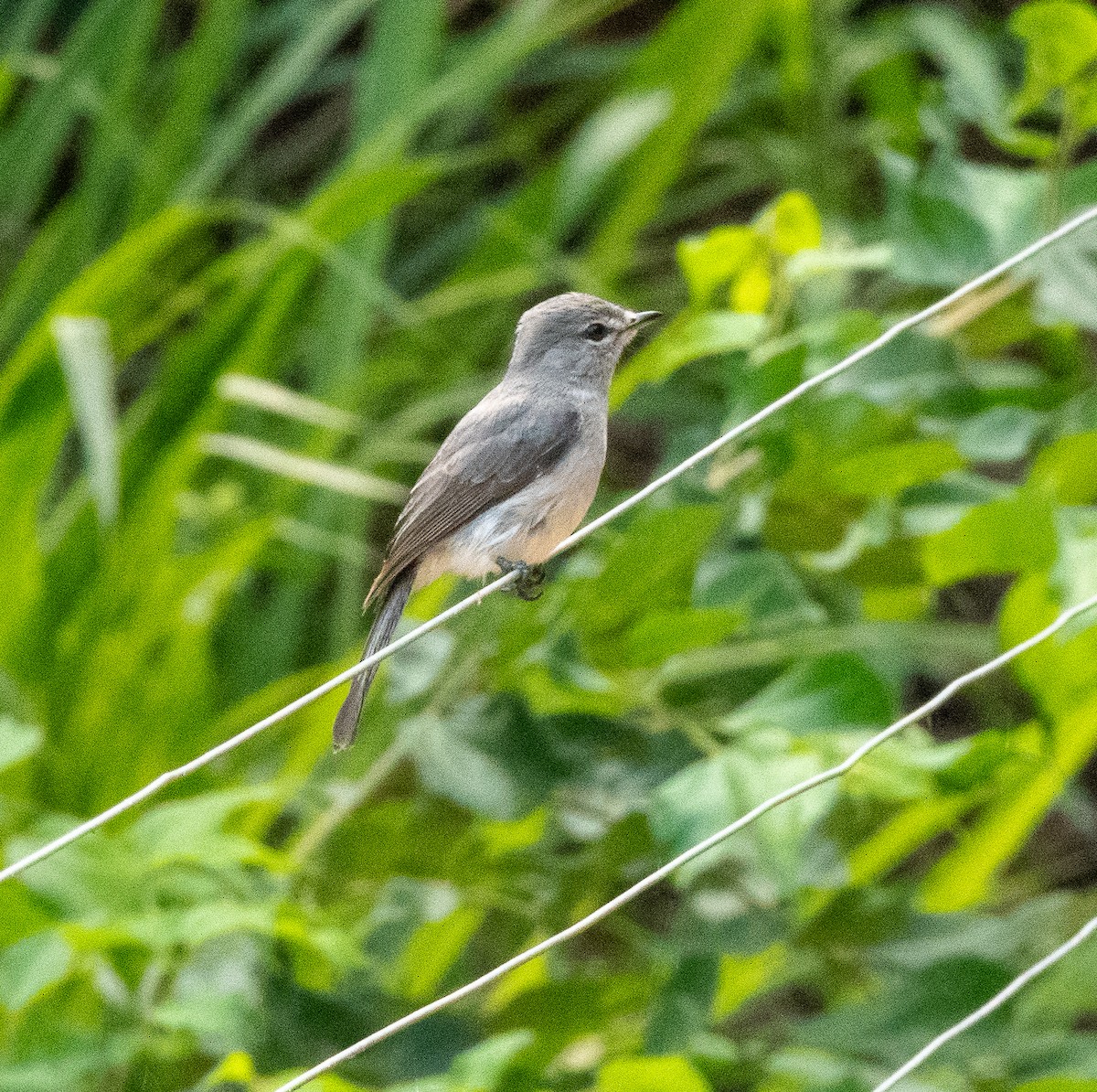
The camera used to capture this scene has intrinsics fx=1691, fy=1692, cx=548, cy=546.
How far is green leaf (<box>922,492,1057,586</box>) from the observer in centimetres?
215

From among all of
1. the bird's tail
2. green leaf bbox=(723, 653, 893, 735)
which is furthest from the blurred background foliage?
the bird's tail

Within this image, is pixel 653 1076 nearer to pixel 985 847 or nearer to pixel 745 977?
pixel 745 977

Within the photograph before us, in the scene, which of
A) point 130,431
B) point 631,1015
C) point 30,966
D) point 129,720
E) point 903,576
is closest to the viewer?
point 30,966

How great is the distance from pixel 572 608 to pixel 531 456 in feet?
0.75

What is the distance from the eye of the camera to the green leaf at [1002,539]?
2.15 m

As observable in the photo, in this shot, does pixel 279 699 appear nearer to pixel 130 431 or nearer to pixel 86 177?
pixel 130 431

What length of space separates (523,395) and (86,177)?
7.05 feet

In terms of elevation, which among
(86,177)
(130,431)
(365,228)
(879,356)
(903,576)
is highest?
(86,177)

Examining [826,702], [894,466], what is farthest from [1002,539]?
[826,702]

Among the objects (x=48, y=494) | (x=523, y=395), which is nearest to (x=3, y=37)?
(x=48, y=494)

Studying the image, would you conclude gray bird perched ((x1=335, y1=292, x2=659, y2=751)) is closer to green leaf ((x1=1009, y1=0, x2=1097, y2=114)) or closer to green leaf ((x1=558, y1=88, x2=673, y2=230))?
green leaf ((x1=1009, y1=0, x2=1097, y2=114))

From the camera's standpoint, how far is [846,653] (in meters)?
2.20

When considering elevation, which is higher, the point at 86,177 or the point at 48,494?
the point at 86,177

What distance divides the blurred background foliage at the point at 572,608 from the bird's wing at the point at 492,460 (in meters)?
0.16
